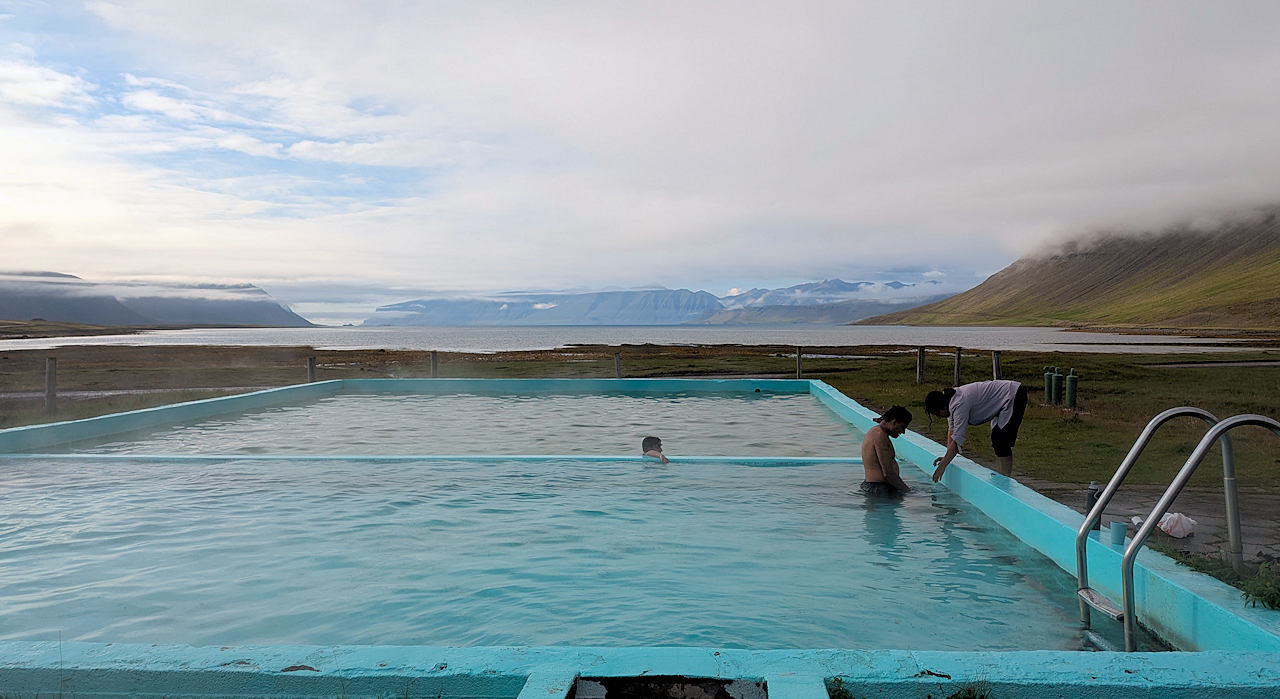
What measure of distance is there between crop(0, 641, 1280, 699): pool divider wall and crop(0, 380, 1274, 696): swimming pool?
2cm

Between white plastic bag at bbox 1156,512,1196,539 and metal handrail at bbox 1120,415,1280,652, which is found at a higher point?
metal handrail at bbox 1120,415,1280,652

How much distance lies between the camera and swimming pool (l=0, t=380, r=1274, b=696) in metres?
4.94

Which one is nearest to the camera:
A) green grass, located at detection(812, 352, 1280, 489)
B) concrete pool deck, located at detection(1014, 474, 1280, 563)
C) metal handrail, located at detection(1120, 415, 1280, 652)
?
metal handrail, located at detection(1120, 415, 1280, 652)

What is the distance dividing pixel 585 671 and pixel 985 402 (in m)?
6.37

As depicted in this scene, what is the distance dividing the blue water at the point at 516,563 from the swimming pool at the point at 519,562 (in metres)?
0.03

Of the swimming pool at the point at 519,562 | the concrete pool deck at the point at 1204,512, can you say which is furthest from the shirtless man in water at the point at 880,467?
the concrete pool deck at the point at 1204,512

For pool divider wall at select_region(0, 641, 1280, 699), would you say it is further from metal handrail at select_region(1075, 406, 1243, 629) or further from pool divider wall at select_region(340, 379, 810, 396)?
pool divider wall at select_region(340, 379, 810, 396)

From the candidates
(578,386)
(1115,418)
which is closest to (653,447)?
(1115,418)

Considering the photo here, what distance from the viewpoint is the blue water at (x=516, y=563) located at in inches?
201

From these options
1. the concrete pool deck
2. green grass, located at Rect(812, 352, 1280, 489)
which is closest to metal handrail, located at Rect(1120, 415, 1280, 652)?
the concrete pool deck

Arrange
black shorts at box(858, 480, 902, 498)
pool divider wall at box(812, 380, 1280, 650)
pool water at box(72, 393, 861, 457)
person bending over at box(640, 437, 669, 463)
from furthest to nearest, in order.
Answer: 1. pool water at box(72, 393, 861, 457)
2. person bending over at box(640, 437, 669, 463)
3. black shorts at box(858, 480, 902, 498)
4. pool divider wall at box(812, 380, 1280, 650)

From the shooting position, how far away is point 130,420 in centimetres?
1367

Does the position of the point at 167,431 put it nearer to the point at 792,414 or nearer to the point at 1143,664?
the point at 792,414

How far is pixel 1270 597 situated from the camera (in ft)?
12.4
